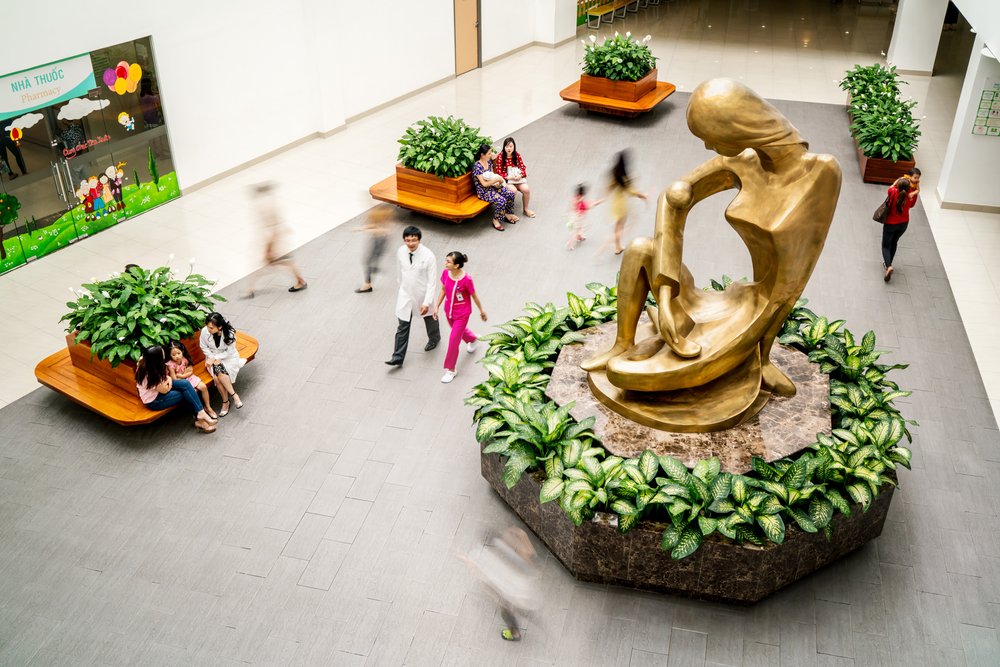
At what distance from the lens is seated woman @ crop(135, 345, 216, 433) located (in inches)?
275

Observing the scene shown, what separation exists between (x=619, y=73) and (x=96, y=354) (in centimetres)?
1010

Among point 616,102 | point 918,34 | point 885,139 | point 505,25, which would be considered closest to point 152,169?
point 616,102

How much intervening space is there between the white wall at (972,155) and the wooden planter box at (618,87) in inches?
197

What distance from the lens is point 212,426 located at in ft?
24.0

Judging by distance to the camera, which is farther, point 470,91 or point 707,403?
point 470,91

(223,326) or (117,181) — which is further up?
(223,326)

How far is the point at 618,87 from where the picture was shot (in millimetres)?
14438

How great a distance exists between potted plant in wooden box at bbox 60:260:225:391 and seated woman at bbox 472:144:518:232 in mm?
4074

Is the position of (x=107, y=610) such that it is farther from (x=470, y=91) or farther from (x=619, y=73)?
(x=470, y=91)

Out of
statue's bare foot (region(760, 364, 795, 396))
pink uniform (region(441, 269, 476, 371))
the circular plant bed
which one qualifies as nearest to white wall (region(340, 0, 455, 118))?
pink uniform (region(441, 269, 476, 371))

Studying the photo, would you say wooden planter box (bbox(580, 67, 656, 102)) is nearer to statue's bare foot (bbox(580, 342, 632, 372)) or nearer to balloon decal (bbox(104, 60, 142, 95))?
balloon decal (bbox(104, 60, 142, 95))

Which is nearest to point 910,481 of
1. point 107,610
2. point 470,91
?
point 107,610

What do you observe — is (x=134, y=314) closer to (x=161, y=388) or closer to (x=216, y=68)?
(x=161, y=388)

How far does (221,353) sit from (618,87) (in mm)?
9382
